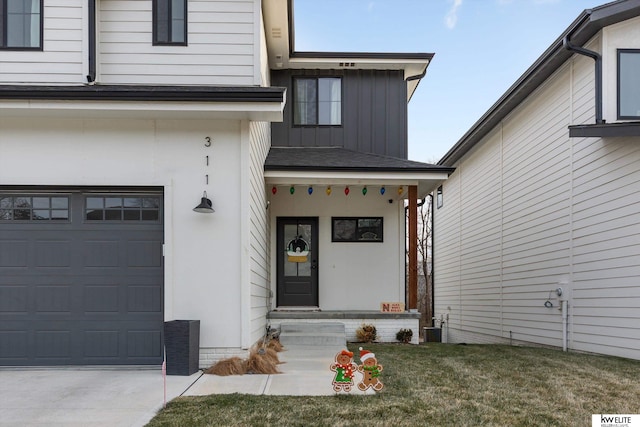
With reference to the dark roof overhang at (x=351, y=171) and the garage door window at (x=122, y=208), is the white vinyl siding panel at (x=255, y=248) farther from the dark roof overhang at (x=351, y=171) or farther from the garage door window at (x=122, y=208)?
the garage door window at (x=122, y=208)

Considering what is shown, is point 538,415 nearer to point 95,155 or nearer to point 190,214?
point 190,214

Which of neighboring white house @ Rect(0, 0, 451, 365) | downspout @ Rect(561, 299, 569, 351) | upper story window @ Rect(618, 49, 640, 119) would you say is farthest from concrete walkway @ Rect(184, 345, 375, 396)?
upper story window @ Rect(618, 49, 640, 119)

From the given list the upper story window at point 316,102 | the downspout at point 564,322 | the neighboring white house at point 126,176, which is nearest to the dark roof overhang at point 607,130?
the downspout at point 564,322

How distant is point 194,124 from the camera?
21.7 feet

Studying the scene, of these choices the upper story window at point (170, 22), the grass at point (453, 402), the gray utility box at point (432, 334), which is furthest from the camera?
the gray utility box at point (432, 334)

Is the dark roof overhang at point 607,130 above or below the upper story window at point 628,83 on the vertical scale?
below

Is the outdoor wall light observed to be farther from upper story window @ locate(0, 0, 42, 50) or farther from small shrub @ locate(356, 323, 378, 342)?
small shrub @ locate(356, 323, 378, 342)

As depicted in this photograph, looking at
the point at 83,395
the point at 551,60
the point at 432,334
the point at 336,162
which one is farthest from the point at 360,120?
the point at 83,395

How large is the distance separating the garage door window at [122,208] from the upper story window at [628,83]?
6843mm

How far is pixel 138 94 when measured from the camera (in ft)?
20.1

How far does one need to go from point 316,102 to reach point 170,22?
5.03 metres

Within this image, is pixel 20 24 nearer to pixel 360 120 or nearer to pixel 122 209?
pixel 122 209

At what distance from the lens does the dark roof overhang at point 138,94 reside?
20.0 feet

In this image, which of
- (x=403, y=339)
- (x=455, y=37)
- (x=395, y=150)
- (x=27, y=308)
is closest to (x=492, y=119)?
(x=395, y=150)
